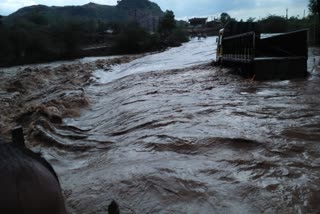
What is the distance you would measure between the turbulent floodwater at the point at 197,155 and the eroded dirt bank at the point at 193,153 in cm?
2

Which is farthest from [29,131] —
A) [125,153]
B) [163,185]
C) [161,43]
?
[161,43]

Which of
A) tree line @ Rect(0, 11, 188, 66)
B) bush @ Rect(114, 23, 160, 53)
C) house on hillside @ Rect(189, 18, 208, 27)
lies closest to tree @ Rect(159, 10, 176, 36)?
tree line @ Rect(0, 11, 188, 66)

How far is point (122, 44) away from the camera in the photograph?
71500 mm

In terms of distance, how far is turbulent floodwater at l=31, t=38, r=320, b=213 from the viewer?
545 centimetres

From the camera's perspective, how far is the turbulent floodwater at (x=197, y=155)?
5445mm

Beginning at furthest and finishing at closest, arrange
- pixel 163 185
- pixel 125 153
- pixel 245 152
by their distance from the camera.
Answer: pixel 125 153 < pixel 245 152 < pixel 163 185

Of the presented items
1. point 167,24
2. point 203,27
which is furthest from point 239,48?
point 203,27

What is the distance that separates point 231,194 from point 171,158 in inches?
78.1

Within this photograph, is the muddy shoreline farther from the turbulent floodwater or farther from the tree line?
the tree line

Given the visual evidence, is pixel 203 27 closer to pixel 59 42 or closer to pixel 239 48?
pixel 59 42

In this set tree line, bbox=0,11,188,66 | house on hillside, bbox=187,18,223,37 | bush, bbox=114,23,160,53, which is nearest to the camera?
tree line, bbox=0,11,188,66

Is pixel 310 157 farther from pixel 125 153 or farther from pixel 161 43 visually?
pixel 161 43

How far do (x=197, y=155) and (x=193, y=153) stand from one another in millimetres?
147

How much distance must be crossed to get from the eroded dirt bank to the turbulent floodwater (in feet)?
0.05
